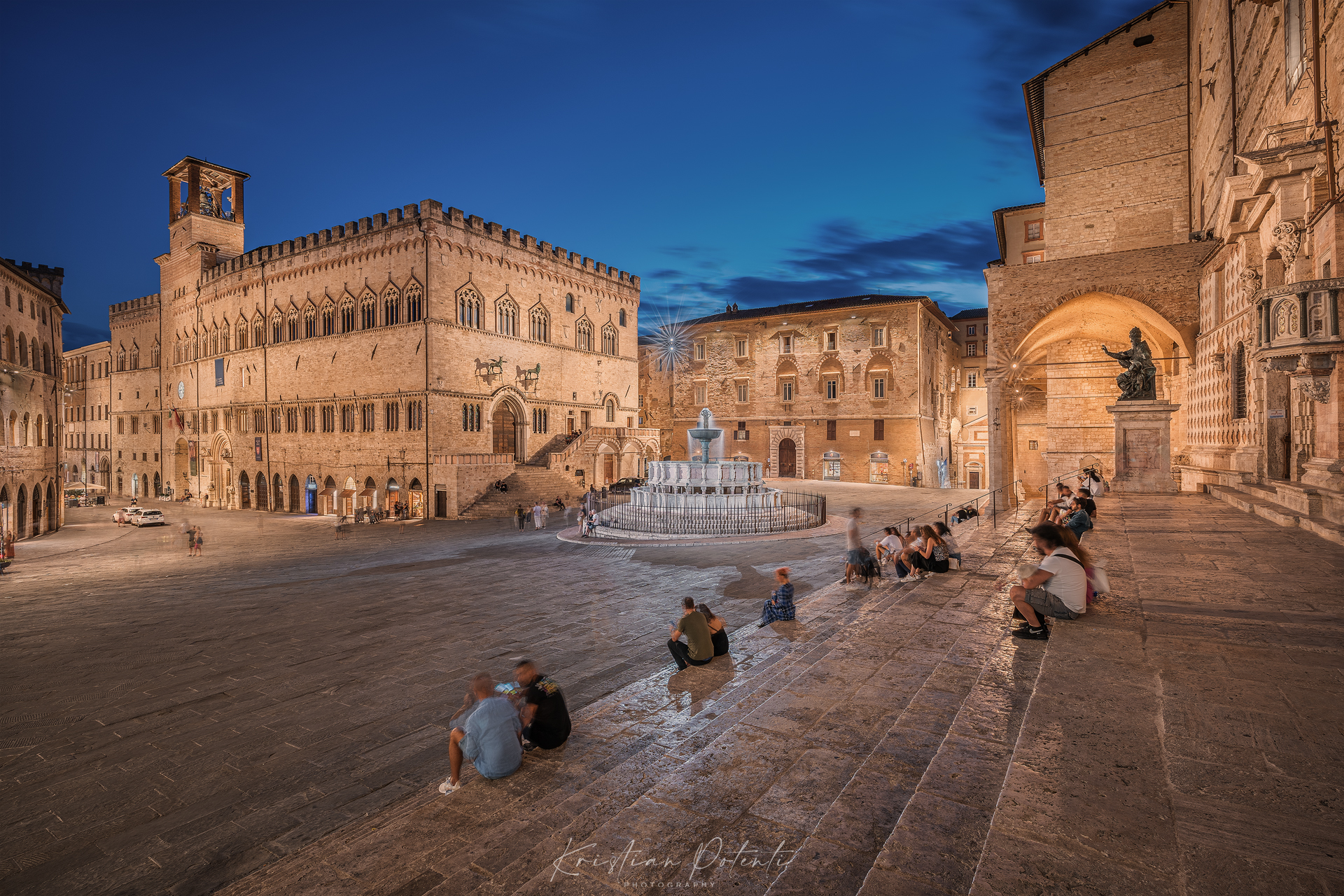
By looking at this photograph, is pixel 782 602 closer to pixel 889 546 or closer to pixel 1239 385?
pixel 889 546

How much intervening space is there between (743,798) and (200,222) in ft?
166

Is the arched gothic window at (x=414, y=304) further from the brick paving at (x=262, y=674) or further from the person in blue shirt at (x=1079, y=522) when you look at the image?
the person in blue shirt at (x=1079, y=522)

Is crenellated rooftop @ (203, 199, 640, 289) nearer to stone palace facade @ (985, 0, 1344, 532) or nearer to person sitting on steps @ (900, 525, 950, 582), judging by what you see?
stone palace facade @ (985, 0, 1344, 532)

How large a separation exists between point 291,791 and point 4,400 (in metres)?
27.3

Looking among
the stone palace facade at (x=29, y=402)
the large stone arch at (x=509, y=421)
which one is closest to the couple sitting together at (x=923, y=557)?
the stone palace facade at (x=29, y=402)

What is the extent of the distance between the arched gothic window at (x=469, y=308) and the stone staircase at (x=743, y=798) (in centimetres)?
2850

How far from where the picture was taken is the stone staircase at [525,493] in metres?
29.7

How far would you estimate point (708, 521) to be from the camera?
20750mm

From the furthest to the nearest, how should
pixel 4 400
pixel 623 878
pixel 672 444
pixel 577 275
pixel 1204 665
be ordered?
pixel 672 444
pixel 577 275
pixel 4 400
pixel 1204 665
pixel 623 878

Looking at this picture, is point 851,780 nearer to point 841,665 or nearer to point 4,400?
point 841,665

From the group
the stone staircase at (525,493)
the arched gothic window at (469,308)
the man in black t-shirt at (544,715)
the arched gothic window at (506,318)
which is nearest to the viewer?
the man in black t-shirt at (544,715)

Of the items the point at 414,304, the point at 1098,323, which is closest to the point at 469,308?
the point at 414,304

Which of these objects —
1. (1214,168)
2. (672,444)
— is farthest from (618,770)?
(672,444)

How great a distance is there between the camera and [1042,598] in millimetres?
6184
